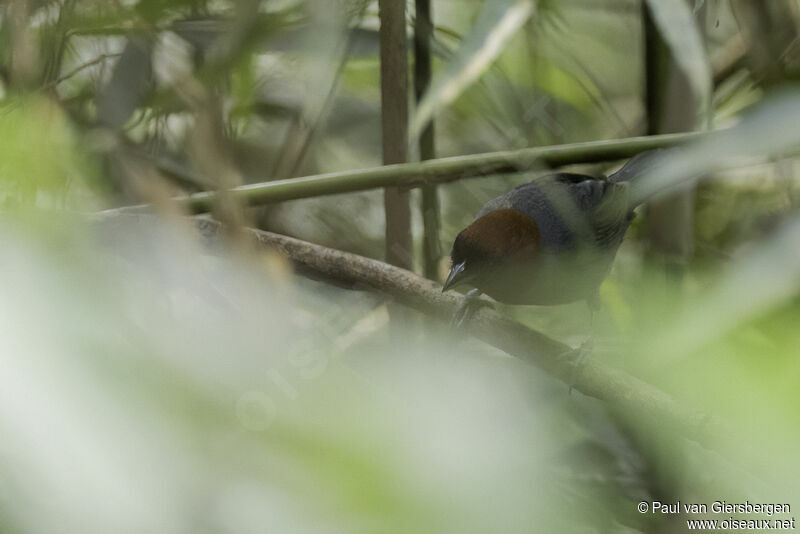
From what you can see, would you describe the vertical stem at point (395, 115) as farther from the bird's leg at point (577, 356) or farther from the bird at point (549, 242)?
the bird's leg at point (577, 356)

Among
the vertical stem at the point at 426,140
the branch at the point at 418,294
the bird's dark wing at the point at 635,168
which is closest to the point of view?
the branch at the point at 418,294

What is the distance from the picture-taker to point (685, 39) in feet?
2.24

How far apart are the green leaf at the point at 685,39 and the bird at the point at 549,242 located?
0.38m

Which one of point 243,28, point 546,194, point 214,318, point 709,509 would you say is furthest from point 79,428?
point 546,194

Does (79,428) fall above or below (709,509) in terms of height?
above

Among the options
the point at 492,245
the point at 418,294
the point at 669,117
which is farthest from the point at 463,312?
the point at 669,117

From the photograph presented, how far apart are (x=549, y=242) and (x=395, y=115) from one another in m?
0.41

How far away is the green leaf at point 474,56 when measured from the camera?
0.72m

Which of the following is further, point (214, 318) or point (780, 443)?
point (214, 318)

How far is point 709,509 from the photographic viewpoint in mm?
746

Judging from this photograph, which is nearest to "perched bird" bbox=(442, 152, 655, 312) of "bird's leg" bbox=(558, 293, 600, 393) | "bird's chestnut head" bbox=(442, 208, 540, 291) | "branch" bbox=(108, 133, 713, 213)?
"bird's chestnut head" bbox=(442, 208, 540, 291)

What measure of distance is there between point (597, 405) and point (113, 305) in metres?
0.85

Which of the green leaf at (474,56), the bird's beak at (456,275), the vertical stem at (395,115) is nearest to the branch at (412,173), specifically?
the green leaf at (474,56)

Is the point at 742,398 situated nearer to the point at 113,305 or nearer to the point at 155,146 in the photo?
the point at 113,305
